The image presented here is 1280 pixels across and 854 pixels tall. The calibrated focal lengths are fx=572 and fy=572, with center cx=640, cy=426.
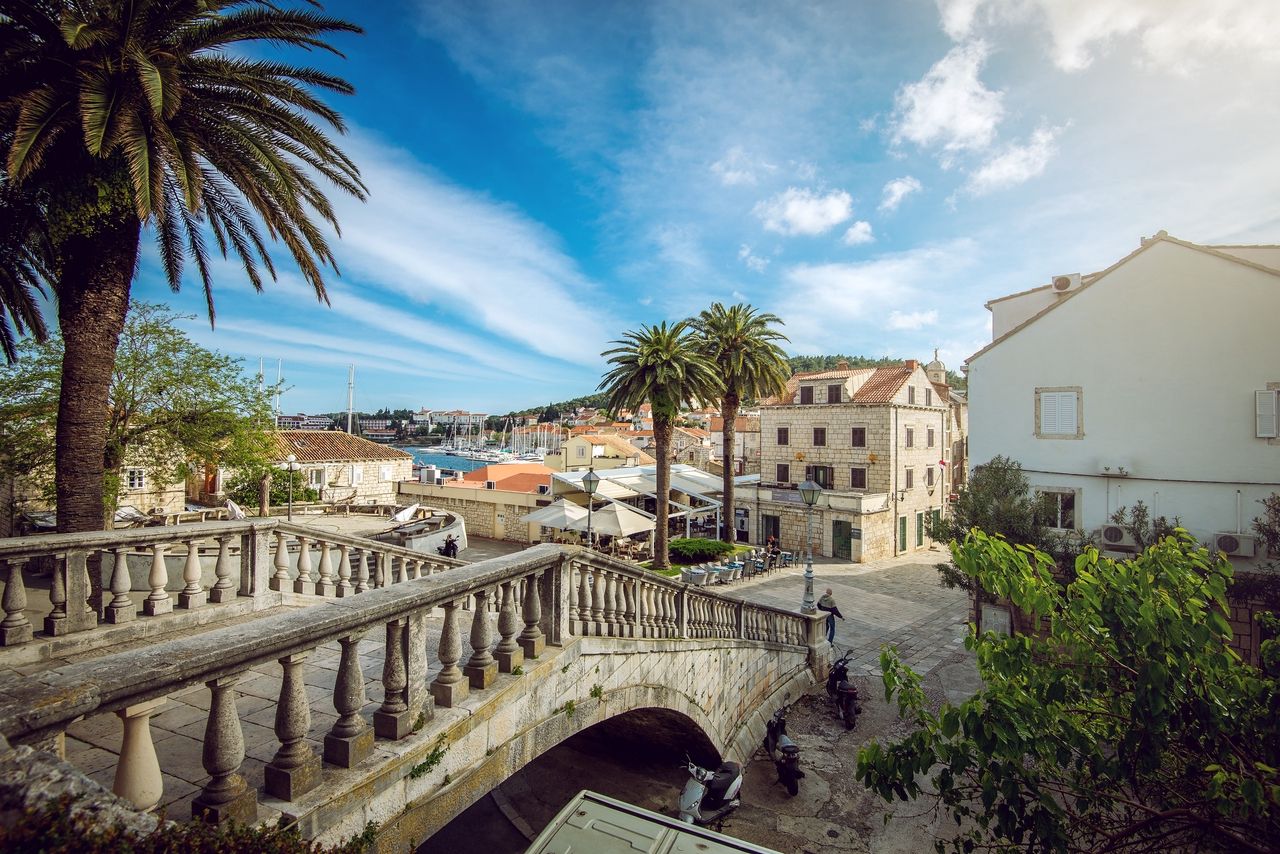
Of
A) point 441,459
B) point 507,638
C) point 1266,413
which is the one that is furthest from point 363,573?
point 441,459

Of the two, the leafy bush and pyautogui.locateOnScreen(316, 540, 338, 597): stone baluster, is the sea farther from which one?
pyautogui.locateOnScreen(316, 540, 338, 597): stone baluster

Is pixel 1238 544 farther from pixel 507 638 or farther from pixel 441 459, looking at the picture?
pixel 441 459

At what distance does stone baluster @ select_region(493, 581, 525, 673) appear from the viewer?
4875 mm

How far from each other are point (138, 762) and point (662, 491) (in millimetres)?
22540

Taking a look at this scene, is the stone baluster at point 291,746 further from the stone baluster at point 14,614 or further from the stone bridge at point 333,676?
the stone baluster at point 14,614

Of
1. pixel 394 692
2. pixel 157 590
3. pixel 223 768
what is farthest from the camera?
pixel 157 590

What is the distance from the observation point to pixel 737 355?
1142 inches

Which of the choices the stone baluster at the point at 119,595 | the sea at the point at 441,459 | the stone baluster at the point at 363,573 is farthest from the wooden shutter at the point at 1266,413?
the sea at the point at 441,459

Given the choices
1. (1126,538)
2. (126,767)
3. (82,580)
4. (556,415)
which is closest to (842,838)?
(126,767)

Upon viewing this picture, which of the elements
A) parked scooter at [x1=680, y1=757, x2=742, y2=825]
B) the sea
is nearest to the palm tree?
parked scooter at [x1=680, y1=757, x2=742, y2=825]

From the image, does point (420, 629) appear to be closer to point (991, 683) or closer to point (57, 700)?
point (57, 700)

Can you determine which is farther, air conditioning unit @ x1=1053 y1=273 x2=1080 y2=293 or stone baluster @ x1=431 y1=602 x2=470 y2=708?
air conditioning unit @ x1=1053 y1=273 x2=1080 y2=293

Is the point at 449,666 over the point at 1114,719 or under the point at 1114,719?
over

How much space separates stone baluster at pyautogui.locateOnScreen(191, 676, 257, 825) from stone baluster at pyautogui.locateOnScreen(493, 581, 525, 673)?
214 centimetres
